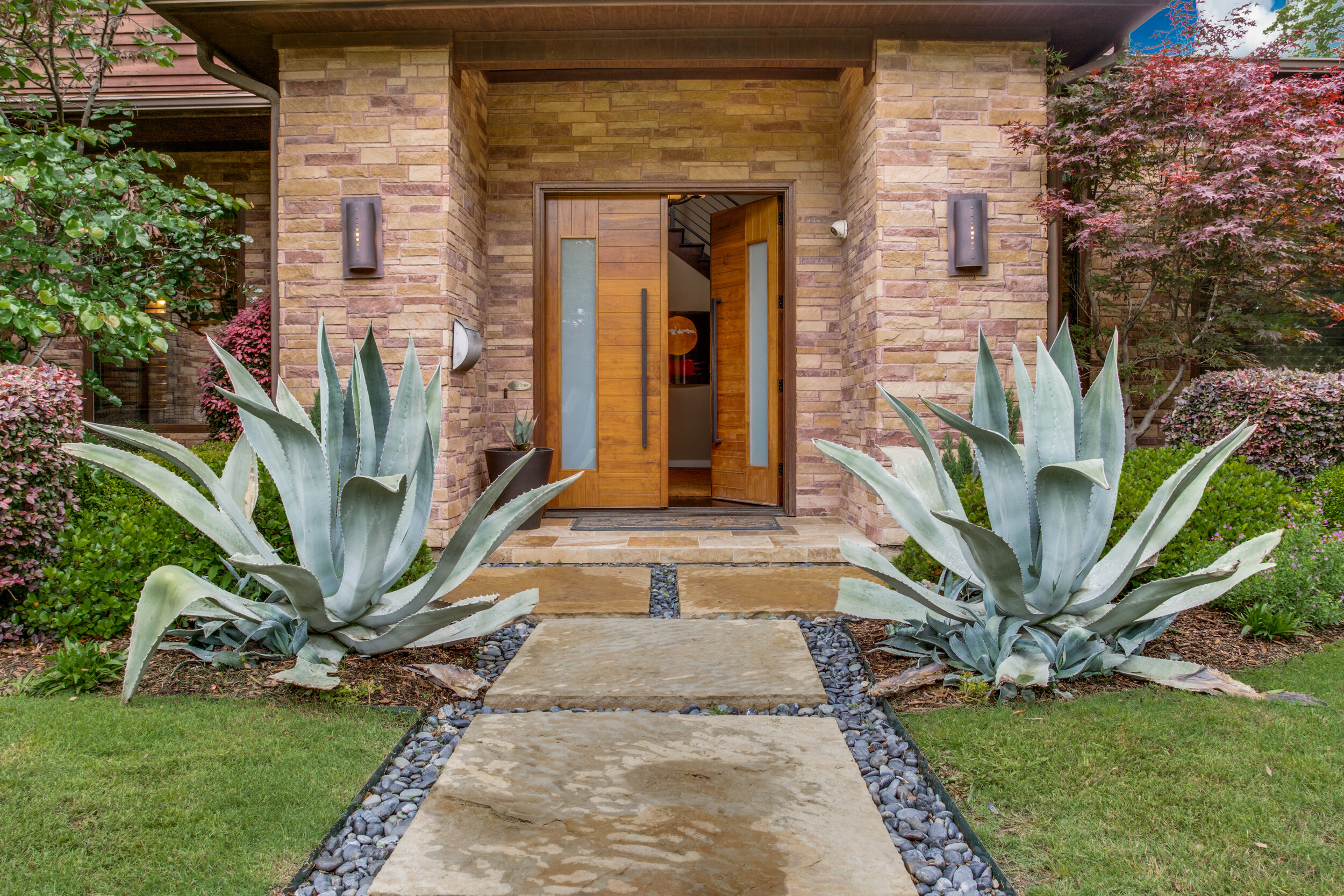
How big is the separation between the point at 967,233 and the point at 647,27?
2165 mm

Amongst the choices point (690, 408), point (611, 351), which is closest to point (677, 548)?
point (611, 351)

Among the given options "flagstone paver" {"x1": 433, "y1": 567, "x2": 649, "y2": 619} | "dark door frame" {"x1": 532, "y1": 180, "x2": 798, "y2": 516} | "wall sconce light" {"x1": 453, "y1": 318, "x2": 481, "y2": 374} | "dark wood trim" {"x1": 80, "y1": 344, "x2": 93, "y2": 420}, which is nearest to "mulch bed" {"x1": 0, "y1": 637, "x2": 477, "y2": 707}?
"flagstone paver" {"x1": 433, "y1": 567, "x2": 649, "y2": 619}

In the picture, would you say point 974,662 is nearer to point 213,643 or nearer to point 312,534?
point 312,534

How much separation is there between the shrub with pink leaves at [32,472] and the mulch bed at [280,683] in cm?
36

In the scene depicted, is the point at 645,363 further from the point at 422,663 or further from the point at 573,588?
the point at 422,663

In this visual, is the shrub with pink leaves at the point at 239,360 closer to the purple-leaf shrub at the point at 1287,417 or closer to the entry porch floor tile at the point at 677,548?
the entry porch floor tile at the point at 677,548

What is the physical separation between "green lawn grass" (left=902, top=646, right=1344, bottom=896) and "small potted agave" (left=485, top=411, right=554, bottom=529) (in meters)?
3.13

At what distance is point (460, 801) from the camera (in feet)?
5.46

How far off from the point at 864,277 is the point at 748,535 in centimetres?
172

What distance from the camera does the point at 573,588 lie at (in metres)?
3.65

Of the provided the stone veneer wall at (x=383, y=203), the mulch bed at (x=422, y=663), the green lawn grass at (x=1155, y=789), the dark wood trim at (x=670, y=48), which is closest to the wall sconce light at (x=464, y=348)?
the stone veneer wall at (x=383, y=203)

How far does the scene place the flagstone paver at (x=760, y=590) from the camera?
3.22m

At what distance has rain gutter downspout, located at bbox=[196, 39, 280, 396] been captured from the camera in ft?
15.1

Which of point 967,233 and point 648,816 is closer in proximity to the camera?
point 648,816
